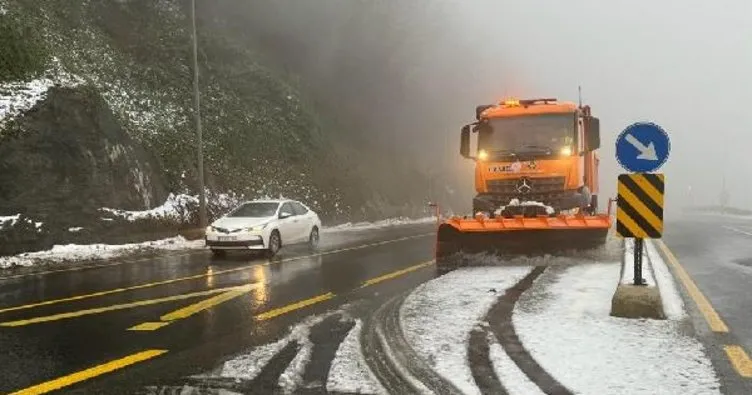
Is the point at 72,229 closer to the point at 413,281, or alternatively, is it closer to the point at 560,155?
the point at 413,281

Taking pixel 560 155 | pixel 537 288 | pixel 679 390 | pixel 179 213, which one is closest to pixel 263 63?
pixel 179 213

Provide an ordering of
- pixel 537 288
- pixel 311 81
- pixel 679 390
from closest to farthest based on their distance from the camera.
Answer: pixel 679 390
pixel 537 288
pixel 311 81

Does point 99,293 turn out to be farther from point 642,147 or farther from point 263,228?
point 642,147

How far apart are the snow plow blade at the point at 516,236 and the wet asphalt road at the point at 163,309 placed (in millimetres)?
728

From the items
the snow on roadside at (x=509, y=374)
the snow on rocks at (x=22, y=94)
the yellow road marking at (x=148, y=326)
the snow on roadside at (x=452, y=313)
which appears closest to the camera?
the snow on roadside at (x=509, y=374)

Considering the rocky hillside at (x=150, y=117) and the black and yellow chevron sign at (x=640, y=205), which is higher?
the rocky hillside at (x=150, y=117)

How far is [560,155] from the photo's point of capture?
13.0 m

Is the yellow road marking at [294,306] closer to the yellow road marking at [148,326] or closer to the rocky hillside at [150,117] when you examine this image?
the yellow road marking at [148,326]

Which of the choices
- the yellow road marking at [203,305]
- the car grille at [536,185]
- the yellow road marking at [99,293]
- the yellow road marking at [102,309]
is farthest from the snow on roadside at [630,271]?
the yellow road marking at [99,293]

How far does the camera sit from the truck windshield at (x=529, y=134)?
43.5ft

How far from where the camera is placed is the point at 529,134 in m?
13.5

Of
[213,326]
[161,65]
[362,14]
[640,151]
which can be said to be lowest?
[213,326]

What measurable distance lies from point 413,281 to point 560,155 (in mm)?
4638

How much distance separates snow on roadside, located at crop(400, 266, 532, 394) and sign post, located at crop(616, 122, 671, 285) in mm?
1995
